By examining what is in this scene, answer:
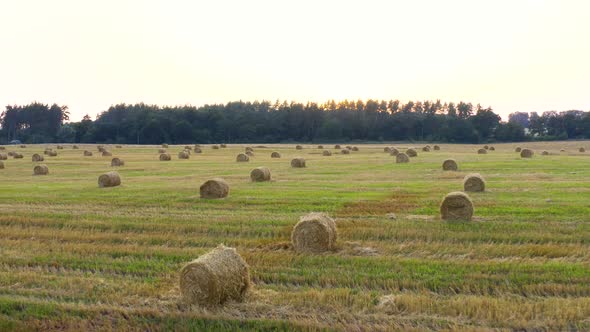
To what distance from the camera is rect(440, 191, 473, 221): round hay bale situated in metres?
15.0

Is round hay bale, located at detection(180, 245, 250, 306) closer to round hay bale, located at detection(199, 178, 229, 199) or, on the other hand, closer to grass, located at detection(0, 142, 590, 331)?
grass, located at detection(0, 142, 590, 331)

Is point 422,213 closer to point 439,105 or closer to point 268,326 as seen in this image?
point 268,326

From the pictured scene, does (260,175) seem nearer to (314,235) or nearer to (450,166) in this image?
(450,166)

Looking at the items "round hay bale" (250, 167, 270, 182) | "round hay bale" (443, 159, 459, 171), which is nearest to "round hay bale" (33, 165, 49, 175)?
"round hay bale" (250, 167, 270, 182)

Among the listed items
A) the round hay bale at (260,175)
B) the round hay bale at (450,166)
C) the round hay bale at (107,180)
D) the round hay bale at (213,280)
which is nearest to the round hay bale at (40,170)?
the round hay bale at (107,180)

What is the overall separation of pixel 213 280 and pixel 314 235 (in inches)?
144

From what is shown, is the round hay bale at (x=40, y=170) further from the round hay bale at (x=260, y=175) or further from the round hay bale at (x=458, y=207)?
the round hay bale at (x=458, y=207)

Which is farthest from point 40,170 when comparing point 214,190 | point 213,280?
point 213,280

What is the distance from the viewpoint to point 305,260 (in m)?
11.3

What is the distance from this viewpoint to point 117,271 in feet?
35.1

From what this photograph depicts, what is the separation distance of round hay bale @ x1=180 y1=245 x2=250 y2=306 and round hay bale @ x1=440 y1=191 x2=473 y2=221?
743 centimetres

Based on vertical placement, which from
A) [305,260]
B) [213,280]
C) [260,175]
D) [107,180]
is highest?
[260,175]

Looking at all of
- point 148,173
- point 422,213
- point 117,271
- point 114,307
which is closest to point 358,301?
point 114,307

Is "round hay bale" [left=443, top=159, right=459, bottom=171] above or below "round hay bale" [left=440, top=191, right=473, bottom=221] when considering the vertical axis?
above
